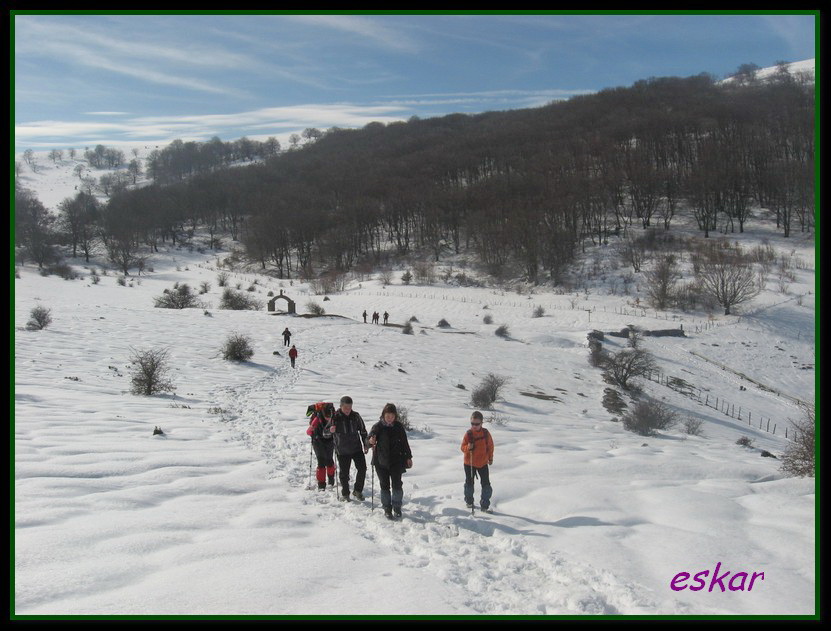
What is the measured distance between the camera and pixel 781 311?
132ft

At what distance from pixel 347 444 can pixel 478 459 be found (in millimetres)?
1876

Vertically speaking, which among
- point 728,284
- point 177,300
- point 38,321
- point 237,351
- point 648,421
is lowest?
point 648,421

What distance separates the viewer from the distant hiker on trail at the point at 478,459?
6.91m

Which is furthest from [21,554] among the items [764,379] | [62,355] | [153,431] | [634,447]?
[764,379]

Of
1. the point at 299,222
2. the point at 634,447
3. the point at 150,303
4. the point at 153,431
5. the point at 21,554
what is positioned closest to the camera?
the point at 21,554

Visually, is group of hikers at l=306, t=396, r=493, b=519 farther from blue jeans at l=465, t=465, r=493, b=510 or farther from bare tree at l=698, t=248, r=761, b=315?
bare tree at l=698, t=248, r=761, b=315

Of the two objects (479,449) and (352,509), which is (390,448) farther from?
(479,449)

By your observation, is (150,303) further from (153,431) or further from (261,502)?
(261,502)

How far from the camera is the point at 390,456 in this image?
6703 millimetres

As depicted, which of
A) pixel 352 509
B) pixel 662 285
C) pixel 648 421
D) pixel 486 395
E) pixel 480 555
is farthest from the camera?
pixel 662 285

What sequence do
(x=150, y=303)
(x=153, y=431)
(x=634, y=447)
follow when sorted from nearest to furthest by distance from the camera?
(x=153, y=431) → (x=634, y=447) → (x=150, y=303)

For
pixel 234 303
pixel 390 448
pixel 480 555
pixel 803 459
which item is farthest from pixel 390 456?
pixel 234 303

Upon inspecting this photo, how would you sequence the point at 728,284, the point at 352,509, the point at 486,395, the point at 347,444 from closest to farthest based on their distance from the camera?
1. the point at 352,509
2. the point at 347,444
3. the point at 486,395
4. the point at 728,284

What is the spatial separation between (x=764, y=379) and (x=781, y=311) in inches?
572
